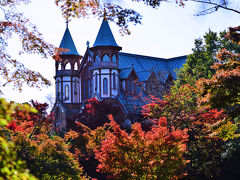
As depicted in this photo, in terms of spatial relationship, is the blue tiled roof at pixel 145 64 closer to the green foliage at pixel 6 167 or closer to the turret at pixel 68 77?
the turret at pixel 68 77

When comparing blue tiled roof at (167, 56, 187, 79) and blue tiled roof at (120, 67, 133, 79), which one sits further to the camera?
blue tiled roof at (167, 56, 187, 79)

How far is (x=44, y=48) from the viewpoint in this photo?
464 inches

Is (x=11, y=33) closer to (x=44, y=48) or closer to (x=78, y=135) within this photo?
(x=44, y=48)

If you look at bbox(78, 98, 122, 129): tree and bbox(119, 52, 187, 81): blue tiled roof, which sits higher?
bbox(119, 52, 187, 81): blue tiled roof

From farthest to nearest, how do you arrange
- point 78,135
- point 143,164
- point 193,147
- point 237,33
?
point 78,135 → point 193,147 → point 237,33 → point 143,164

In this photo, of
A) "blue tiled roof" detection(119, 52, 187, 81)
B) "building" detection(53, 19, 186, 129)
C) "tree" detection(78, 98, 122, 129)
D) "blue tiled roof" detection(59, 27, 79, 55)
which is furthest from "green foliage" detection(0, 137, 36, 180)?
"blue tiled roof" detection(59, 27, 79, 55)

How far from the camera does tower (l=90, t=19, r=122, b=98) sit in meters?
42.6

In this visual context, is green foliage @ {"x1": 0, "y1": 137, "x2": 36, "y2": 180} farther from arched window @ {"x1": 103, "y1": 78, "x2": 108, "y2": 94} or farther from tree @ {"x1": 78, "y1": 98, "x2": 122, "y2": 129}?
arched window @ {"x1": 103, "y1": 78, "x2": 108, "y2": 94}

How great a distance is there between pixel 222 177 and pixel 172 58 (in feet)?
132

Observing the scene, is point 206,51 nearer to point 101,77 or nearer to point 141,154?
point 101,77

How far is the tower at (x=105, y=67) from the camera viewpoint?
140 feet

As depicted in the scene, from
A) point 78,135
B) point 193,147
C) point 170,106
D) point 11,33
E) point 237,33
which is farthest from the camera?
point 78,135

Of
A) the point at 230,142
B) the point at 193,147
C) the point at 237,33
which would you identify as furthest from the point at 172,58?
the point at 237,33

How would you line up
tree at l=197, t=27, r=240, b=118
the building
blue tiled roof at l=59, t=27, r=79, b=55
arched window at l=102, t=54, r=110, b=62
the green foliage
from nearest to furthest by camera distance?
the green foliage
tree at l=197, t=27, r=240, b=118
the building
arched window at l=102, t=54, r=110, b=62
blue tiled roof at l=59, t=27, r=79, b=55
